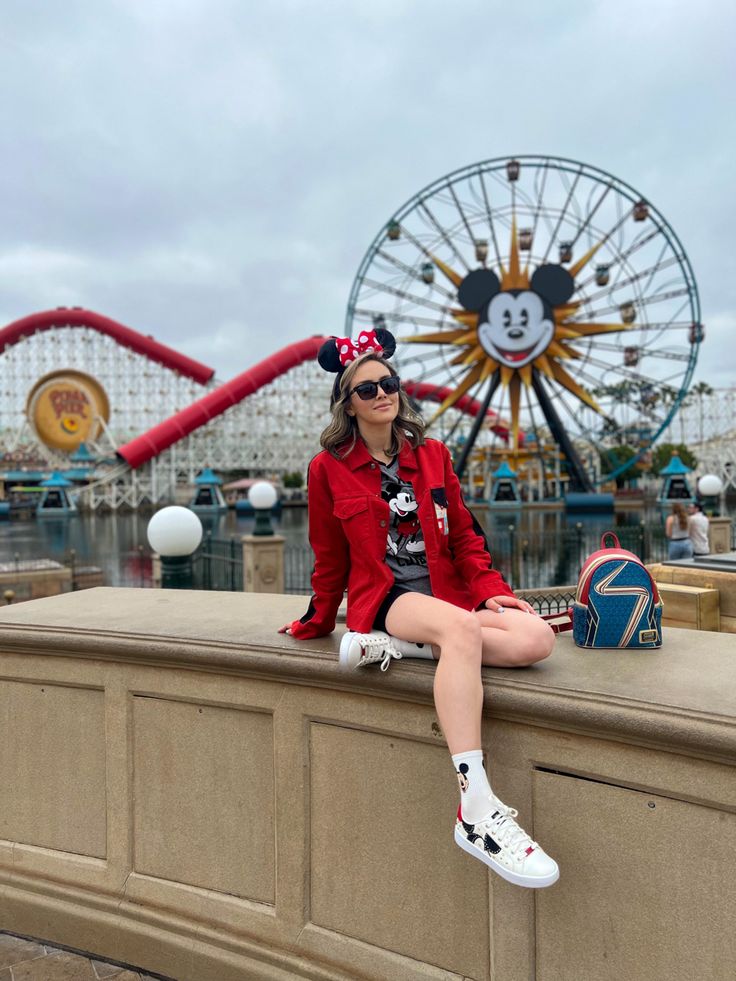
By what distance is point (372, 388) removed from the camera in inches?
88.4

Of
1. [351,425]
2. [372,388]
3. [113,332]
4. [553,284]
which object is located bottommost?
[351,425]

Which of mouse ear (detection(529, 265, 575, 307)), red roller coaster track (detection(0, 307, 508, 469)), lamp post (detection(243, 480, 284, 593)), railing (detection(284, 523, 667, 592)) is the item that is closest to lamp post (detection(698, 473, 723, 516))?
railing (detection(284, 523, 667, 592))

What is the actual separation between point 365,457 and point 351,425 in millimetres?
125

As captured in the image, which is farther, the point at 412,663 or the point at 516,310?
the point at 516,310

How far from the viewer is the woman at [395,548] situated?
72.3 inches

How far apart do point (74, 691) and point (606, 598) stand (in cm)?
178

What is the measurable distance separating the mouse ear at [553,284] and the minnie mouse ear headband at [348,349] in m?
32.8

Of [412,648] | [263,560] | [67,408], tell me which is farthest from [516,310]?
[67,408]

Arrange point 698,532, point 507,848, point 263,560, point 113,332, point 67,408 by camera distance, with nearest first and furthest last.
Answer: point 507,848, point 698,532, point 263,560, point 113,332, point 67,408

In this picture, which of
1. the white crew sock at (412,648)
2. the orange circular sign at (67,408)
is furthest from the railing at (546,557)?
the orange circular sign at (67,408)

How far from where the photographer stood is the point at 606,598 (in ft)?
6.65

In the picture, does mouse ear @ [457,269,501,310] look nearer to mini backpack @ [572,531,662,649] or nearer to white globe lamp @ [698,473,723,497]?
white globe lamp @ [698,473,723,497]

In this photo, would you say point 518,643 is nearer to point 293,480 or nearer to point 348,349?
point 348,349

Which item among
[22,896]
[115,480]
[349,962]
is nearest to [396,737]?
[349,962]
